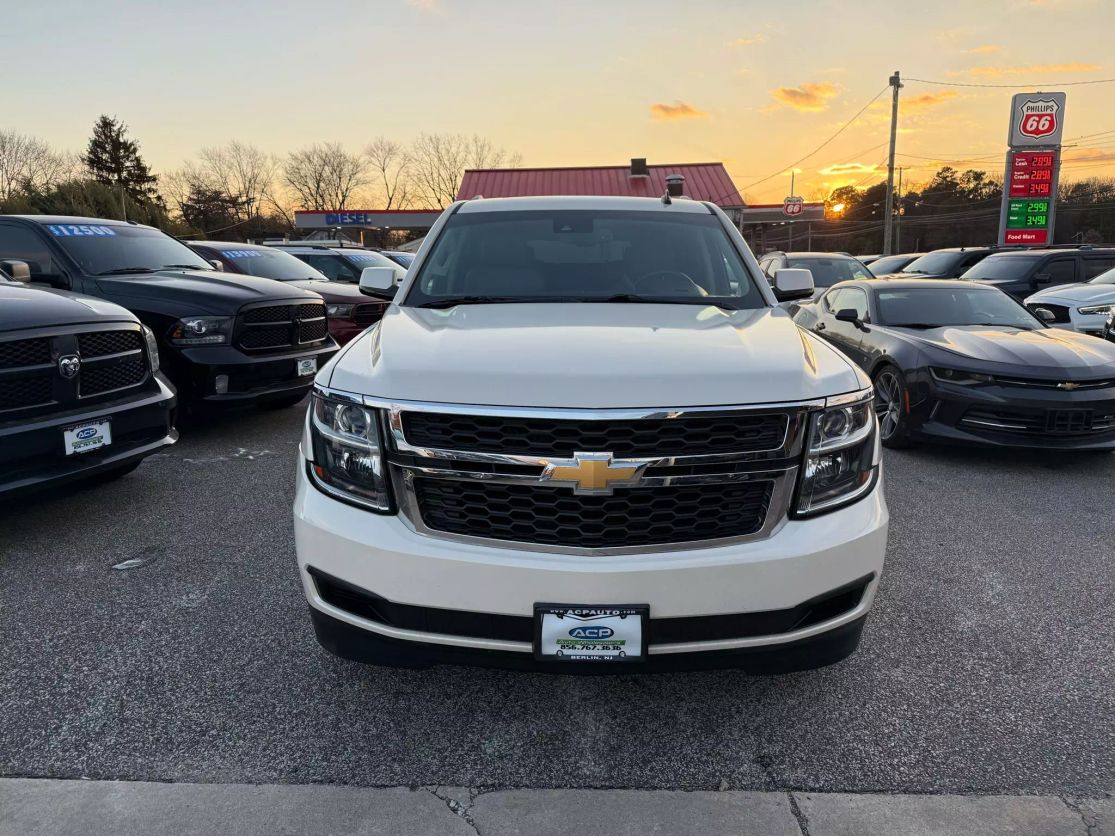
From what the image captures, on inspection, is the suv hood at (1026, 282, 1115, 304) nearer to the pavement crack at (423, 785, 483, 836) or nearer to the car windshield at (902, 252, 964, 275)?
the car windshield at (902, 252, 964, 275)

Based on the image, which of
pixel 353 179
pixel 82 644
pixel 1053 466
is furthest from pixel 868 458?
pixel 353 179

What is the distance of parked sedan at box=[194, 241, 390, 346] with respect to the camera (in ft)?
28.7

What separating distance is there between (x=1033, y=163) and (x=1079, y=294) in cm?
1628

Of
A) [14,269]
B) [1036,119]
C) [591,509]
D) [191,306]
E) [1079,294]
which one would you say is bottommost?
[1079,294]

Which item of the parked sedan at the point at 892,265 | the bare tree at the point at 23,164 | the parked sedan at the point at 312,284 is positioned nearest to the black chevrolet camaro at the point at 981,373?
the parked sedan at the point at 312,284

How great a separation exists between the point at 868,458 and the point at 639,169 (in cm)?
2992

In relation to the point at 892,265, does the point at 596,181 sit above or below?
above

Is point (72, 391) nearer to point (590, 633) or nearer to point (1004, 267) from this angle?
point (590, 633)

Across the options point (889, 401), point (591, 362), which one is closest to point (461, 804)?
point (591, 362)

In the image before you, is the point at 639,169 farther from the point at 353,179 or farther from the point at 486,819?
the point at 353,179

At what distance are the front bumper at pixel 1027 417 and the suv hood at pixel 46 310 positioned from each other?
5783 mm

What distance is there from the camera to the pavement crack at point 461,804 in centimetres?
201

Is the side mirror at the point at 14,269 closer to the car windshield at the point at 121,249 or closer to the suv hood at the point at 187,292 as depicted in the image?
the suv hood at the point at 187,292

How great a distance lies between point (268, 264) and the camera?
360 inches
